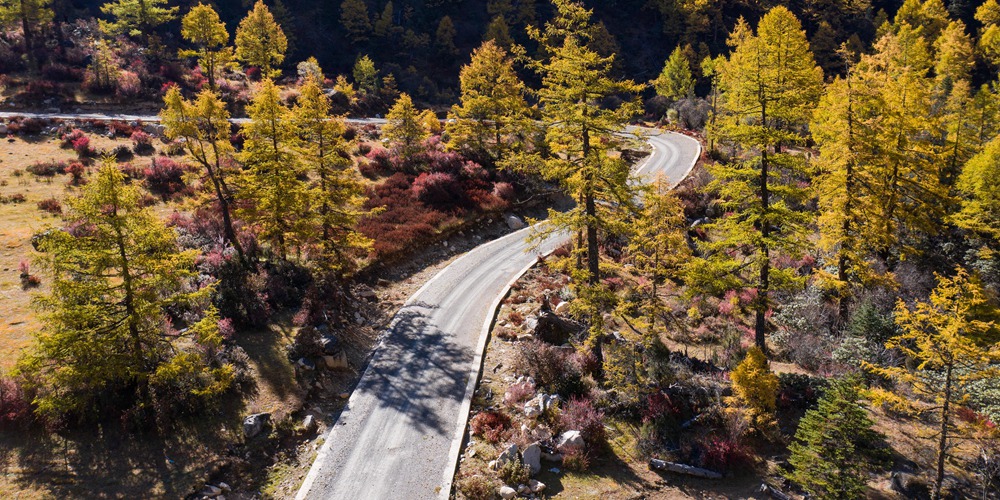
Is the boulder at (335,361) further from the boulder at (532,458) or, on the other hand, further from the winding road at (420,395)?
the boulder at (532,458)

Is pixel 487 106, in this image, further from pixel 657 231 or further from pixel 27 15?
pixel 27 15

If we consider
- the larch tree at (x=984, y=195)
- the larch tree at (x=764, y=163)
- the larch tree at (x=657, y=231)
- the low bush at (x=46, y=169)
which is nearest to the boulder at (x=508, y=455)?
the larch tree at (x=657, y=231)

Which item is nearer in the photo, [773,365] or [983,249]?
[773,365]

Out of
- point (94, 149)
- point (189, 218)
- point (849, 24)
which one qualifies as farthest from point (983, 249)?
point (849, 24)

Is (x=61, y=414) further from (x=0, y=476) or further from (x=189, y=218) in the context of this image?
(x=189, y=218)

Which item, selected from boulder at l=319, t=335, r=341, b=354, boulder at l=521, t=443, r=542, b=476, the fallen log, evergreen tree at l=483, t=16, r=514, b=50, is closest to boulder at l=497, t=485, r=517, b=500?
boulder at l=521, t=443, r=542, b=476
